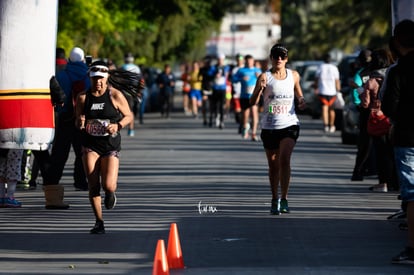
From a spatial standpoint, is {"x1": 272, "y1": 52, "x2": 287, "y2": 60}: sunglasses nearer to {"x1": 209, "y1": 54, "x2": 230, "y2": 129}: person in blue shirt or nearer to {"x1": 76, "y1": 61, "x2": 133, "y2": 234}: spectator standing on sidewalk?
{"x1": 76, "y1": 61, "x2": 133, "y2": 234}: spectator standing on sidewalk

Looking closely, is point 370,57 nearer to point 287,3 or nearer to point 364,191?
point 364,191

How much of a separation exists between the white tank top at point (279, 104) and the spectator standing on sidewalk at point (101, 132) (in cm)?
202

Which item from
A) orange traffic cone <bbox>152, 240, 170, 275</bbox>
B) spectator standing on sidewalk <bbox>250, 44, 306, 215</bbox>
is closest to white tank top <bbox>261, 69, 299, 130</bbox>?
spectator standing on sidewalk <bbox>250, 44, 306, 215</bbox>

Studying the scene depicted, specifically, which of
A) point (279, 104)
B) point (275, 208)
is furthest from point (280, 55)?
point (275, 208)

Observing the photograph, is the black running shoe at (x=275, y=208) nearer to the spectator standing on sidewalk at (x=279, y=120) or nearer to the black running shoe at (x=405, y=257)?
the spectator standing on sidewalk at (x=279, y=120)

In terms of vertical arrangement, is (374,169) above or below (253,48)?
below

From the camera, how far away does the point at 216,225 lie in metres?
14.1

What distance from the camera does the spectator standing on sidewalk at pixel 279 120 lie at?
49.9 ft

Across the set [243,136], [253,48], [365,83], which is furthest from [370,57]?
[253,48]

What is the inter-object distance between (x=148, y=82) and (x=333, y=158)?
911 inches

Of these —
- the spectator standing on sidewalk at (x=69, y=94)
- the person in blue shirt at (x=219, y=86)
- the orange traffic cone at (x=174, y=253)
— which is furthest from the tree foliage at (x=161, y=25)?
the orange traffic cone at (x=174, y=253)

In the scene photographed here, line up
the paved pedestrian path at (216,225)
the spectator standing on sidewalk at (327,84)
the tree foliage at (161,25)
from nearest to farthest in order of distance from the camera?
the paved pedestrian path at (216,225) < the spectator standing on sidewalk at (327,84) < the tree foliage at (161,25)

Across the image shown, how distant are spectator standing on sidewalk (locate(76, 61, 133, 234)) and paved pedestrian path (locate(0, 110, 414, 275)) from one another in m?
0.41

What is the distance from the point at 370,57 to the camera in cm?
1936
